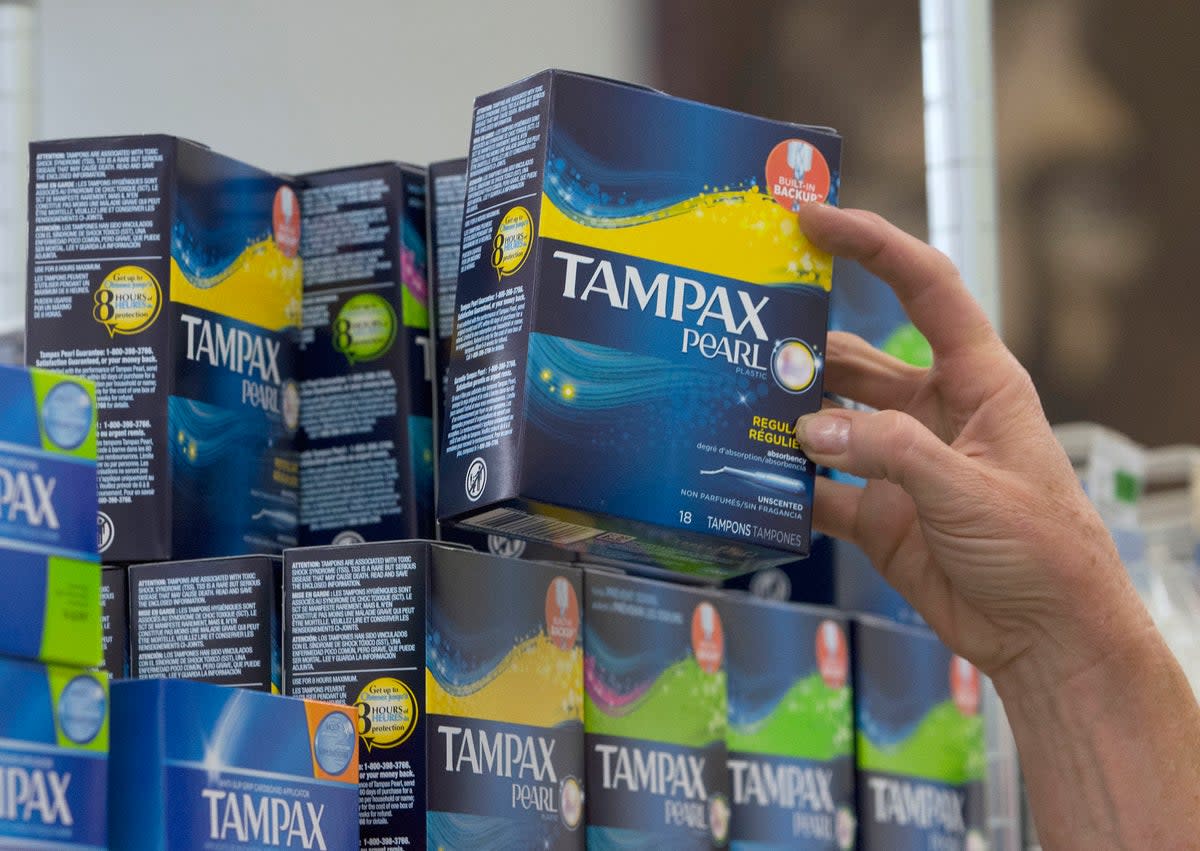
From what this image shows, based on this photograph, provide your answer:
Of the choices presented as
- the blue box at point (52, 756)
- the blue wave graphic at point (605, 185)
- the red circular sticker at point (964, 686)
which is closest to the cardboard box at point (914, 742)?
the red circular sticker at point (964, 686)

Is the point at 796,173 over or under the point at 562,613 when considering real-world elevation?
over

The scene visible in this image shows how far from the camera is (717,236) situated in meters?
1.56

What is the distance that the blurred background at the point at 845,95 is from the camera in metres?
4.39

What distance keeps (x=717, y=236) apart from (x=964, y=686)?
3.16 feet

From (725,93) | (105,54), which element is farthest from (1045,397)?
(105,54)

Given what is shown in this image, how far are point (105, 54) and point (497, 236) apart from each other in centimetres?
316

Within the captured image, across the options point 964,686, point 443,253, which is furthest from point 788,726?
Answer: point 443,253

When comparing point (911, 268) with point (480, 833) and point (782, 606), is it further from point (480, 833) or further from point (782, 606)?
point (480, 833)

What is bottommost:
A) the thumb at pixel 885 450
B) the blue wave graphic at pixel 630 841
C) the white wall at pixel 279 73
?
the blue wave graphic at pixel 630 841

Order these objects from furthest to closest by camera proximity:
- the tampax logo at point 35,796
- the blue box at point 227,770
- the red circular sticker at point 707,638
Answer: the red circular sticker at point 707,638, the blue box at point 227,770, the tampax logo at point 35,796

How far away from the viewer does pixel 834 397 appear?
2.12 metres

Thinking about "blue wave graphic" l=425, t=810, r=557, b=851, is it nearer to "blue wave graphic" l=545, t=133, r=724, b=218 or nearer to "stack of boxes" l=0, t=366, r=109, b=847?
"stack of boxes" l=0, t=366, r=109, b=847

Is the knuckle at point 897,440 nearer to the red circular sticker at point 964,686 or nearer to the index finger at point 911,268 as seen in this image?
the index finger at point 911,268

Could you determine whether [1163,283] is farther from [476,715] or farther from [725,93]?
[476,715]
